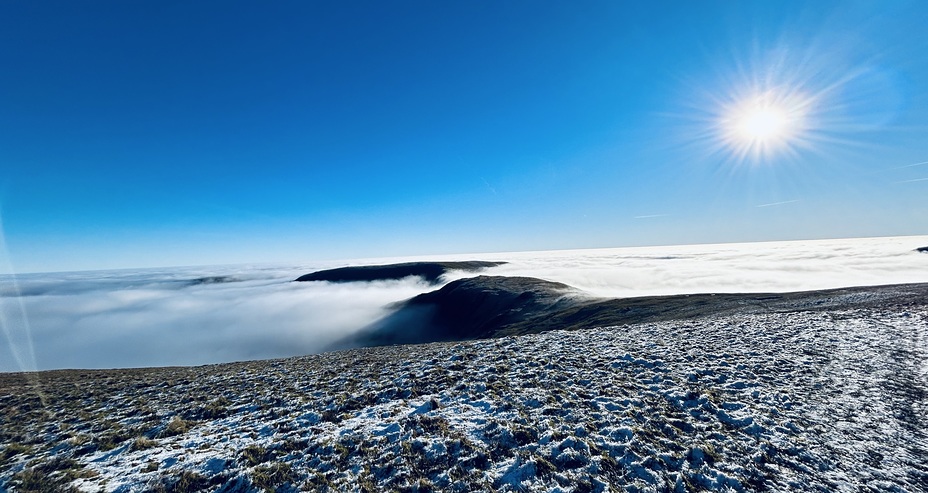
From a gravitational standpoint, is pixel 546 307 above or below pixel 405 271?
below

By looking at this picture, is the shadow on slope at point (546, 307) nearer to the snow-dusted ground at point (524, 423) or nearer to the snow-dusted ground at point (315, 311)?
the snow-dusted ground at point (315, 311)

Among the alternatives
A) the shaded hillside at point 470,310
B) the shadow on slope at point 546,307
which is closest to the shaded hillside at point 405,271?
the shadow on slope at point 546,307

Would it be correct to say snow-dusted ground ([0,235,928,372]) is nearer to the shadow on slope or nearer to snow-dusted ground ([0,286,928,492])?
the shadow on slope

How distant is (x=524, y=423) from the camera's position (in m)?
9.95

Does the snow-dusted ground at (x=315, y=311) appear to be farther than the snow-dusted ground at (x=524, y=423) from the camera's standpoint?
Yes

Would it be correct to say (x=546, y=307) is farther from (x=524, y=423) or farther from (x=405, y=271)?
(x=405, y=271)

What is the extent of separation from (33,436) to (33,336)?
276 m

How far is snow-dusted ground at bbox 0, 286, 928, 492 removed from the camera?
8000 millimetres

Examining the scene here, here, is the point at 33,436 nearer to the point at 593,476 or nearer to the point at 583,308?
the point at 593,476

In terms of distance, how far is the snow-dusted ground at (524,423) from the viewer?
26.2 ft

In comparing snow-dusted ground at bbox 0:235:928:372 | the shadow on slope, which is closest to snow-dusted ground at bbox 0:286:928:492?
the shadow on slope

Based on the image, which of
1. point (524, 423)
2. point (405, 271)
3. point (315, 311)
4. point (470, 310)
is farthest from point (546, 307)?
point (405, 271)

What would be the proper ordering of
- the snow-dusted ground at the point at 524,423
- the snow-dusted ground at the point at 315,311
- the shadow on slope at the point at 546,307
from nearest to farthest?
the snow-dusted ground at the point at 524,423, the shadow on slope at the point at 546,307, the snow-dusted ground at the point at 315,311

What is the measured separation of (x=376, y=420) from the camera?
35.6 feet
